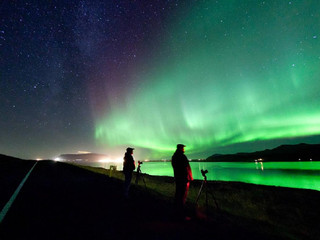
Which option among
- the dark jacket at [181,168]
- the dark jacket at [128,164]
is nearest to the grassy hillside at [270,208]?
the dark jacket at [128,164]

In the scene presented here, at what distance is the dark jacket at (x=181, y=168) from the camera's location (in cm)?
639

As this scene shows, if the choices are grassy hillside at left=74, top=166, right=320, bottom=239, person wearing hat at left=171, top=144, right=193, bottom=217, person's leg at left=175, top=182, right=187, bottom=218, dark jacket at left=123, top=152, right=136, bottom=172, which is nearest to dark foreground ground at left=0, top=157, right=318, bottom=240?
person's leg at left=175, top=182, right=187, bottom=218

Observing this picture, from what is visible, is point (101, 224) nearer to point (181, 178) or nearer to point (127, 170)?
point (181, 178)

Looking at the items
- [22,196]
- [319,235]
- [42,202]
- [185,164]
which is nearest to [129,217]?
[185,164]

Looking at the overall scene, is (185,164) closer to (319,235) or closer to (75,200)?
(75,200)

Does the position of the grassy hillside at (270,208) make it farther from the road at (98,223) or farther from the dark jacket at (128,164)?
the road at (98,223)

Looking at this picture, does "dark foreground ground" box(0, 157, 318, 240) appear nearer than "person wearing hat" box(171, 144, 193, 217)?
Yes

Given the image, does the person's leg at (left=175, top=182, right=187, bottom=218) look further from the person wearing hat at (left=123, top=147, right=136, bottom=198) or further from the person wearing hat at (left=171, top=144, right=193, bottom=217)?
the person wearing hat at (left=123, top=147, right=136, bottom=198)

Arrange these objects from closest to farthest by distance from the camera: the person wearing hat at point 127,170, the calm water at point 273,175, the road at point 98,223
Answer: the road at point 98,223
the person wearing hat at point 127,170
the calm water at point 273,175

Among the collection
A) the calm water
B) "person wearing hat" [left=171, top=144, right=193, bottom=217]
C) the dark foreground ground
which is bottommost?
the calm water

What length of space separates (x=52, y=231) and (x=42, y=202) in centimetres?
329

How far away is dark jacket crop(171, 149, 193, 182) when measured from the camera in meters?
6.39

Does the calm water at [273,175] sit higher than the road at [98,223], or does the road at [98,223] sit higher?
the road at [98,223]

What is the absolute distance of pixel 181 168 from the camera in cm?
650
